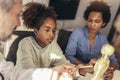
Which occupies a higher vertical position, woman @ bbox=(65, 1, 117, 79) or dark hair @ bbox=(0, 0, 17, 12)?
dark hair @ bbox=(0, 0, 17, 12)

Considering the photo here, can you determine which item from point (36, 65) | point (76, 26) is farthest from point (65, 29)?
point (36, 65)

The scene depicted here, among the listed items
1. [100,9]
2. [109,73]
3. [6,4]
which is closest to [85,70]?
[109,73]

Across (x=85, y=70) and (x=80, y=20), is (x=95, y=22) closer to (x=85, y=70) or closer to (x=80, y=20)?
(x=80, y=20)

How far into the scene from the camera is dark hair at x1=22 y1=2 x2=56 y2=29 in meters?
0.97

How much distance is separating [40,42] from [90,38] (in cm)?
19

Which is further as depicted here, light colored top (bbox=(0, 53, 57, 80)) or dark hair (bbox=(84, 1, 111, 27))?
dark hair (bbox=(84, 1, 111, 27))

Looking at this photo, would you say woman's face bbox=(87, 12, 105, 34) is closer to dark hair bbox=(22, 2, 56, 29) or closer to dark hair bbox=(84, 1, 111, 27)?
dark hair bbox=(84, 1, 111, 27)

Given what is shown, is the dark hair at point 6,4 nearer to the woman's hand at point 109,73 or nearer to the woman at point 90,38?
the woman at point 90,38

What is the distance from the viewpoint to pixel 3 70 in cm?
94

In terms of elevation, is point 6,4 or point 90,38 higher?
point 6,4

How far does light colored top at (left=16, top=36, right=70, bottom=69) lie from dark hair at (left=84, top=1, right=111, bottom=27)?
16 cm

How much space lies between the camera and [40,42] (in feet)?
3.35

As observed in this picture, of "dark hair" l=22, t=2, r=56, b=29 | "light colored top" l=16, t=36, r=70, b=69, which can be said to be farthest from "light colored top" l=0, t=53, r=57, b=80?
"dark hair" l=22, t=2, r=56, b=29

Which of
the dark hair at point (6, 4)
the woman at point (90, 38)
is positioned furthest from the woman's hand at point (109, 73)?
the dark hair at point (6, 4)
